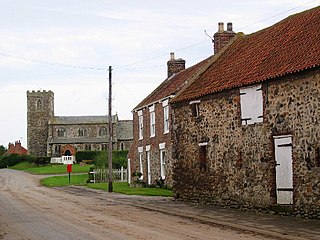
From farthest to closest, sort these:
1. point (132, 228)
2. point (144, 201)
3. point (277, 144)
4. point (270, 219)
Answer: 1. point (144, 201)
2. point (277, 144)
3. point (270, 219)
4. point (132, 228)

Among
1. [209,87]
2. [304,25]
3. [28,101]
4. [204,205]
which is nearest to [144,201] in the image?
[204,205]

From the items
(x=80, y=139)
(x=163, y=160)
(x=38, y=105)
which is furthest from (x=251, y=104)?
(x=38, y=105)

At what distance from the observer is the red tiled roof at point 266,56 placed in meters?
22.1

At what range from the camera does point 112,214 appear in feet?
74.6

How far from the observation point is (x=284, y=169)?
21734 millimetres

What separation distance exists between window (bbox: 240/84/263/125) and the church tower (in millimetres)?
91169

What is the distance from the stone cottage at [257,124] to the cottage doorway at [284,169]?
36 millimetres

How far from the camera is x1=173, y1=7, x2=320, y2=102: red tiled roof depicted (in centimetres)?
2206

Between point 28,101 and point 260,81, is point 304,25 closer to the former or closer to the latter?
point 260,81

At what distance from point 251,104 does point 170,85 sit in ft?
56.8

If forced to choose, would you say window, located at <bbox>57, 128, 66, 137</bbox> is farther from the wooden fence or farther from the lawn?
the wooden fence

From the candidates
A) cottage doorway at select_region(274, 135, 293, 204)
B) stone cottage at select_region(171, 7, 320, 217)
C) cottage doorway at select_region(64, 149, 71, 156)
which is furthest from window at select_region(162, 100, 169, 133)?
cottage doorway at select_region(64, 149, 71, 156)

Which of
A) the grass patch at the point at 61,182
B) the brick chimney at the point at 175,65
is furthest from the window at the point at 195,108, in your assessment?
the grass patch at the point at 61,182

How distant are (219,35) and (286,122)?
1334 centimetres
